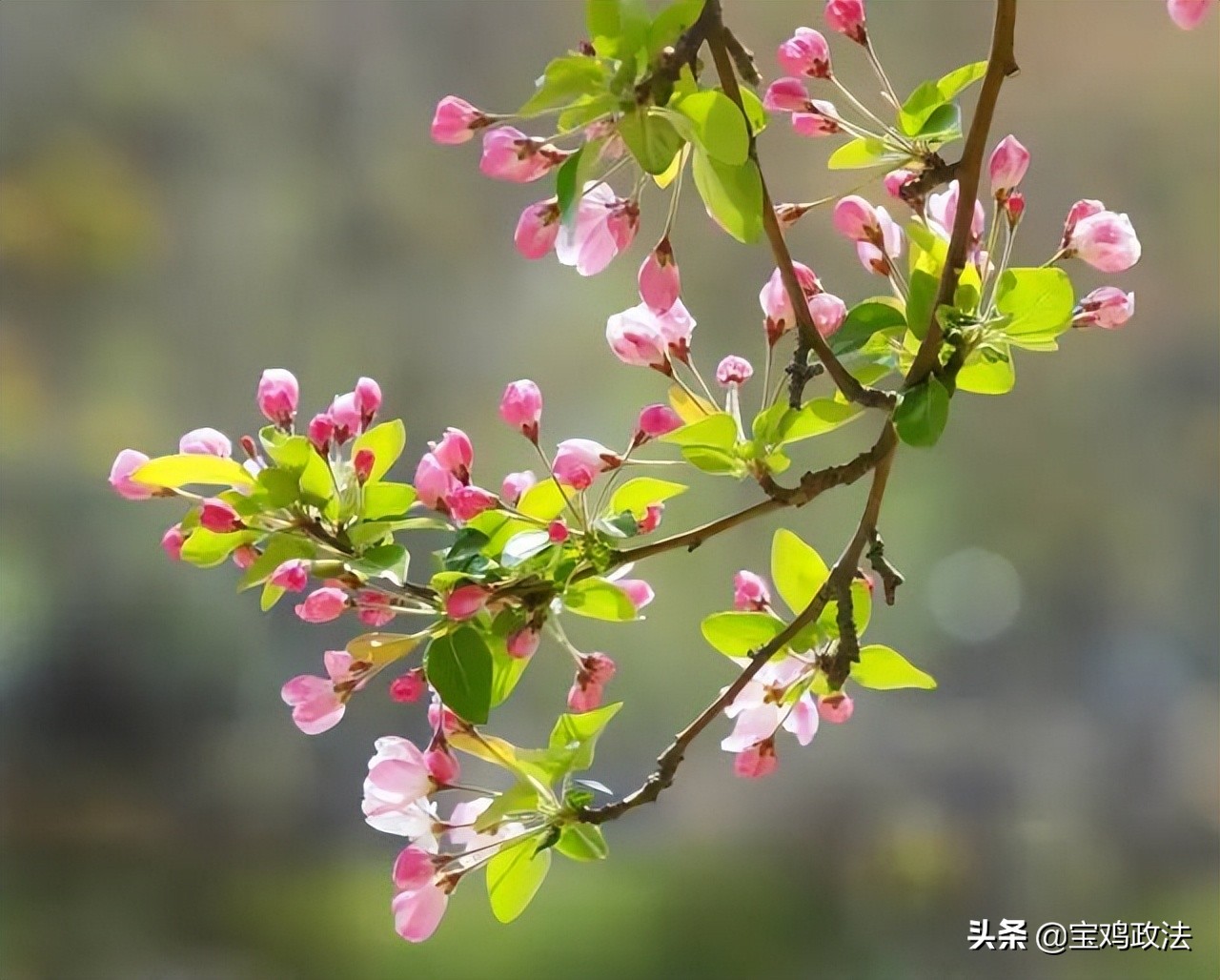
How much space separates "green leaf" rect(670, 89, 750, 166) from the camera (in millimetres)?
575

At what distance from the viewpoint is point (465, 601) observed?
661mm

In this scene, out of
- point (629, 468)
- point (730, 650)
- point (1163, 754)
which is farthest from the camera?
point (1163, 754)

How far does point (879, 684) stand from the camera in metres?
0.78

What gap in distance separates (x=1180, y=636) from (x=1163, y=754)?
0.40 feet

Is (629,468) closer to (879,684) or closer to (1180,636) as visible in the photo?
(879,684)

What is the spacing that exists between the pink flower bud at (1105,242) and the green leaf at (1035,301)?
0.20 feet

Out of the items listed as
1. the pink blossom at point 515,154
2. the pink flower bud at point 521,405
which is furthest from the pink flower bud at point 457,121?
the pink flower bud at point 521,405

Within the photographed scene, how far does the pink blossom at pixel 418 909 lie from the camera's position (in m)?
0.71

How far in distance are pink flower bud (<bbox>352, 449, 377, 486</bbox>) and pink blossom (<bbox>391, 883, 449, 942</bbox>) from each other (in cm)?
24

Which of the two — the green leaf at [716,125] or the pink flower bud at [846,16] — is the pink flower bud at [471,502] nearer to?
the green leaf at [716,125]

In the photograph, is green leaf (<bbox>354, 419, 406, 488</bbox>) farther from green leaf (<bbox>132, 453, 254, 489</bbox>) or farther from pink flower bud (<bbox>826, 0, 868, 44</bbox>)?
pink flower bud (<bbox>826, 0, 868, 44</bbox>)

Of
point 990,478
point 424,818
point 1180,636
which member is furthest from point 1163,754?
point 424,818

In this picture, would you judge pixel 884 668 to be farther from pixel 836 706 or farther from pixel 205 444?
pixel 205 444

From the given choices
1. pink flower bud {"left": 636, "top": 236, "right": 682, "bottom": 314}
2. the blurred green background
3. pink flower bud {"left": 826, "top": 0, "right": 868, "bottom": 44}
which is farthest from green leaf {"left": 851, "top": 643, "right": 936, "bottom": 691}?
the blurred green background
